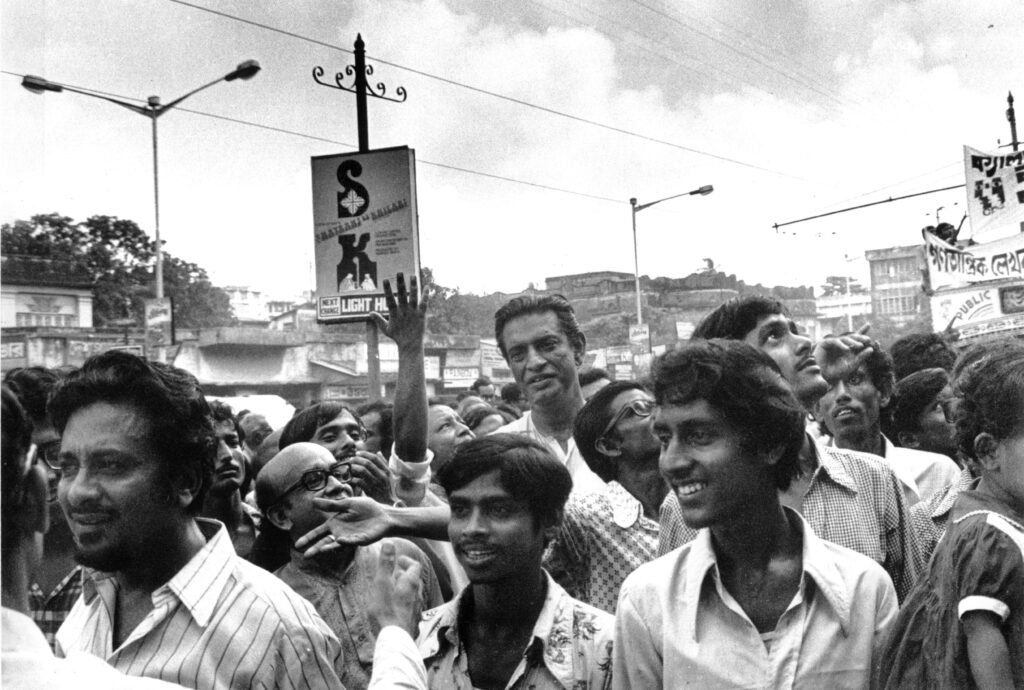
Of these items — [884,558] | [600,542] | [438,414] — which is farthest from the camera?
→ [438,414]

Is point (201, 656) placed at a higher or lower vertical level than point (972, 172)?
lower

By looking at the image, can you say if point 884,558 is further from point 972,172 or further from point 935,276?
point 935,276

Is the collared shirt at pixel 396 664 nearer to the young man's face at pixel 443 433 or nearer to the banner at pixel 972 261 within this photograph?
the young man's face at pixel 443 433

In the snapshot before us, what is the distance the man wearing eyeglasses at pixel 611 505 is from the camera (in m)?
2.56

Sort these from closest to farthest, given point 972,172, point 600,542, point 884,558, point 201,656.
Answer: point 201,656 < point 884,558 < point 600,542 < point 972,172

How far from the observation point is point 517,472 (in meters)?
2.30

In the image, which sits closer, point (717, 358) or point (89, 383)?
point (89, 383)

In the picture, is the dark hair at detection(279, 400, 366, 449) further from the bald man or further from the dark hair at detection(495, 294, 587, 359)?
the bald man

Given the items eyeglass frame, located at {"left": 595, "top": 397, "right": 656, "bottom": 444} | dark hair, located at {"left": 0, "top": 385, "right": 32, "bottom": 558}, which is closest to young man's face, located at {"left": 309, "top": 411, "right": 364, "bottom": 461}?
eyeglass frame, located at {"left": 595, "top": 397, "right": 656, "bottom": 444}

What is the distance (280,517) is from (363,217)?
3.21m

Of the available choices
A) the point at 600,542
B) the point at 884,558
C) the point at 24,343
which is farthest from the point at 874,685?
the point at 24,343

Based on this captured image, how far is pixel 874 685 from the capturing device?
1.76 meters

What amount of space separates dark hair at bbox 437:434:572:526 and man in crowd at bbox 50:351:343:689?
611 mm

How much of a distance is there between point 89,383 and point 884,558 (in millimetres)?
1783
